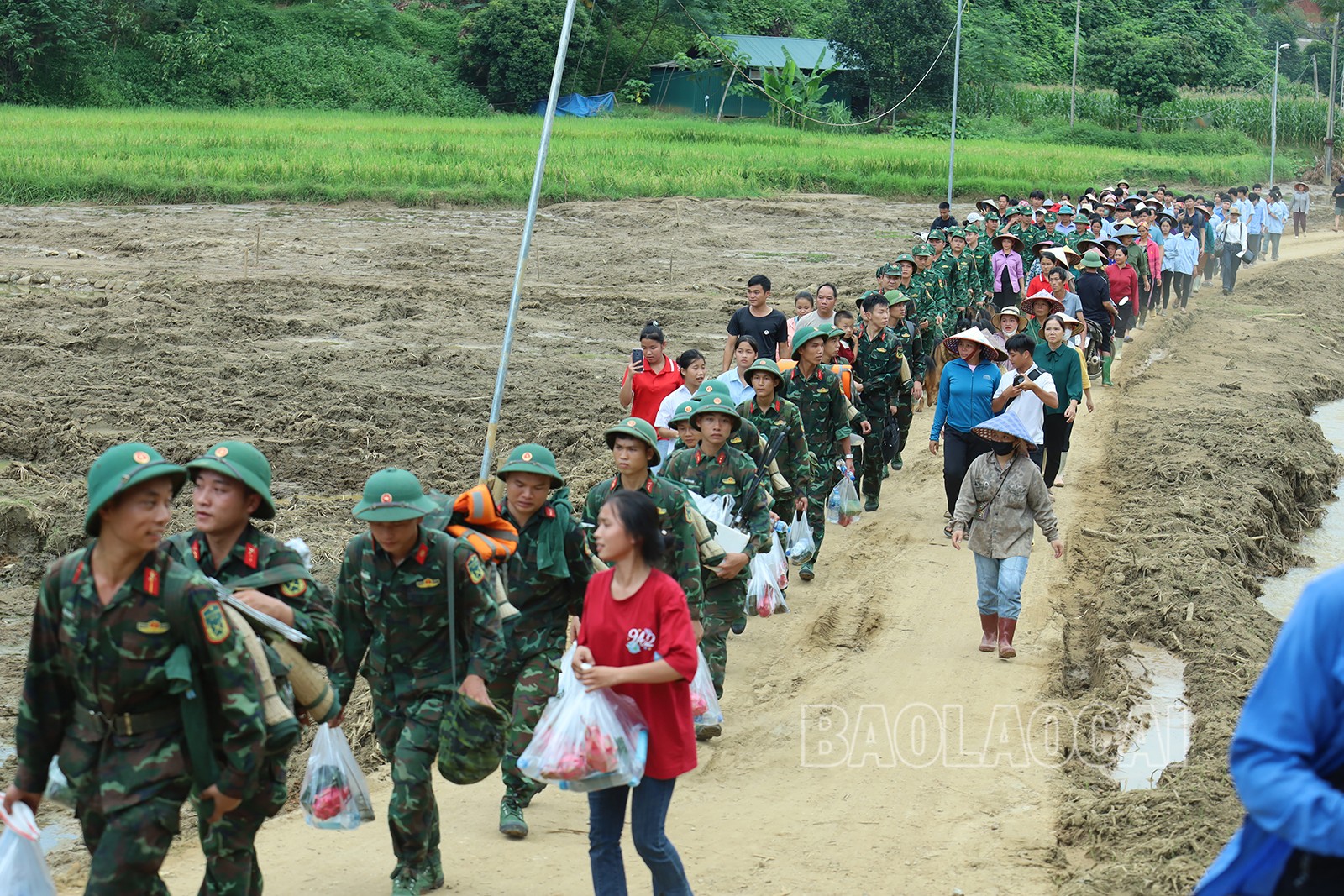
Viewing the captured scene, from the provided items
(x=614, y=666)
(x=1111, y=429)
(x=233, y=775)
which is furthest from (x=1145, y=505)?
(x=233, y=775)

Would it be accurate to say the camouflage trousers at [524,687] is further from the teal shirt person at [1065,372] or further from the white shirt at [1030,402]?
the teal shirt person at [1065,372]

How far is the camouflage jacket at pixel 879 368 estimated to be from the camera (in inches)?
484

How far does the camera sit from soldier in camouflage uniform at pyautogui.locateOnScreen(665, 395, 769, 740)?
769 centimetres

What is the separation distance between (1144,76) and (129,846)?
183 feet

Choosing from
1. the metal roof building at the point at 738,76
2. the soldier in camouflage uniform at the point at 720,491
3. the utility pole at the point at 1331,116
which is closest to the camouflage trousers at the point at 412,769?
the soldier in camouflage uniform at the point at 720,491

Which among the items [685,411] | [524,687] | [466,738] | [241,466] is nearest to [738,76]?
[685,411]

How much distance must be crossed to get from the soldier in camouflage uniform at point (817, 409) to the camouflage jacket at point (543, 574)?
4176 mm

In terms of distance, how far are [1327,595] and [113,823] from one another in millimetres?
3436

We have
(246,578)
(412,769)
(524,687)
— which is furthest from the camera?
A: (524,687)

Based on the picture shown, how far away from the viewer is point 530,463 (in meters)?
6.11

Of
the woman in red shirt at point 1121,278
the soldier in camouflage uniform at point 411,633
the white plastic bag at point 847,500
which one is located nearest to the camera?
the soldier in camouflage uniform at point 411,633

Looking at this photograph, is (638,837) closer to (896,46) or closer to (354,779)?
(354,779)

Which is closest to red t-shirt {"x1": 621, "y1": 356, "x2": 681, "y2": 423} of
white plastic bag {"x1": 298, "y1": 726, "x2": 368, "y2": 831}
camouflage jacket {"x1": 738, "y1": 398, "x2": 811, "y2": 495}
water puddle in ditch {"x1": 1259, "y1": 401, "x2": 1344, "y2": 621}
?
camouflage jacket {"x1": 738, "y1": 398, "x2": 811, "y2": 495}

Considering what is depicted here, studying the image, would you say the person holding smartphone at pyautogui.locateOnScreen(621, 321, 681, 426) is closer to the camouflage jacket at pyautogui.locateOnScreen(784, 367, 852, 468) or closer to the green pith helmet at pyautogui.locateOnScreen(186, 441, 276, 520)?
the camouflage jacket at pyautogui.locateOnScreen(784, 367, 852, 468)
